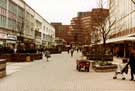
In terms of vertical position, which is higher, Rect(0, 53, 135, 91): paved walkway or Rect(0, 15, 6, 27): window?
Rect(0, 15, 6, 27): window

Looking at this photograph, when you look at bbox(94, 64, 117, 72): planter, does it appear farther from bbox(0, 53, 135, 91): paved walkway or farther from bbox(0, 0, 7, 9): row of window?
bbox(0, 0, 7, 9): row of window

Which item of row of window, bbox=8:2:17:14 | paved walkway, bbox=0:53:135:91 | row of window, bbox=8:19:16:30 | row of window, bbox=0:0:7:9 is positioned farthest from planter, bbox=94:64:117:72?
row of window, bbox=8:2:17:14

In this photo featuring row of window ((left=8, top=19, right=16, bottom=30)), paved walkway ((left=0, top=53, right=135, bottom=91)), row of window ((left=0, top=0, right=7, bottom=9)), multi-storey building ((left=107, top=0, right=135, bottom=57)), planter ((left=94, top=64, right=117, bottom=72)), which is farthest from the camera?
row of window ((left=8, top=19, right=16, bottom=30))

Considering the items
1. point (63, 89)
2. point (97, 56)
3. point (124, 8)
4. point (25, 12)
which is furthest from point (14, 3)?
point (63, 89)

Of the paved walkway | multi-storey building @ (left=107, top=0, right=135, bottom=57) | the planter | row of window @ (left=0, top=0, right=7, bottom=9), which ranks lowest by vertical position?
the paved walkway

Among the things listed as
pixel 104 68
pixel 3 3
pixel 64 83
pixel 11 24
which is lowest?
pixel 64 83

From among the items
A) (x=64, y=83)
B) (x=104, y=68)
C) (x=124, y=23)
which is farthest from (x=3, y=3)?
(x=64, y=83)

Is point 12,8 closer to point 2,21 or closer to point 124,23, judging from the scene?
point 2,21

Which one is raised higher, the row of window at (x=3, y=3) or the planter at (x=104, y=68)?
the row of window at (x=3, y=3)

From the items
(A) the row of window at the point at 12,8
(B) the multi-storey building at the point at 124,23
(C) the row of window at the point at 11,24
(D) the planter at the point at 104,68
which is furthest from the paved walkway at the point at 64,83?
(A) the row of window at the point at 12,8

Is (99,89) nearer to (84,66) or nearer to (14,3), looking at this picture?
(84,66)

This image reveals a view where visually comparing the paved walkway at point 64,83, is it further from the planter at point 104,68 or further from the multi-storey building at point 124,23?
the multi-storey building at point 124,23

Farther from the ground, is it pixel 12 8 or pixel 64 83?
pixel 12 8

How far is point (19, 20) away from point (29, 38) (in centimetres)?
1803
